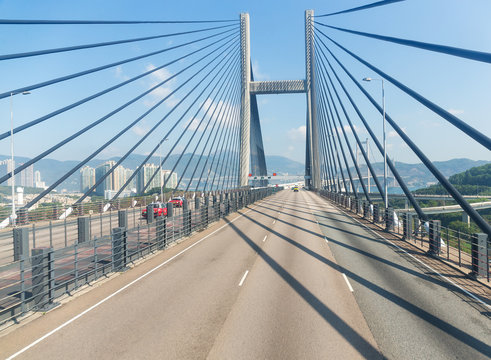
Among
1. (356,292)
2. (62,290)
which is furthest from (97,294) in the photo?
(356,292)

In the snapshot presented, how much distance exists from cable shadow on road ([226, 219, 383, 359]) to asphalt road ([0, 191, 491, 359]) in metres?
0.02

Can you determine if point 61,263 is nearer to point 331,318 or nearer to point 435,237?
point 331,318

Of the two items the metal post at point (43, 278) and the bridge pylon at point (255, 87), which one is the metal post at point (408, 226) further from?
the bridge pylon at point (255, 87)

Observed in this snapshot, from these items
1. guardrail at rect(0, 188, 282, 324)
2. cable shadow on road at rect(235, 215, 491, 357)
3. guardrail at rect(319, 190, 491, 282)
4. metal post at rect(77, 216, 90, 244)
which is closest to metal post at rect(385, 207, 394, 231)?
guardrail at rect(319, 190, 491, 282)

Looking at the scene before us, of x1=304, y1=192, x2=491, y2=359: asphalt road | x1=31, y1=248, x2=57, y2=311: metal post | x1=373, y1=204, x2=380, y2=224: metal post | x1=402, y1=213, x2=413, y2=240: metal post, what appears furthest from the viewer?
x1=373, y1=204, x2=380, y2=224: metal post

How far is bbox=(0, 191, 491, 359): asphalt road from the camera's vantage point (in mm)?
6016

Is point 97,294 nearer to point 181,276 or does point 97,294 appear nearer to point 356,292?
point 181,276

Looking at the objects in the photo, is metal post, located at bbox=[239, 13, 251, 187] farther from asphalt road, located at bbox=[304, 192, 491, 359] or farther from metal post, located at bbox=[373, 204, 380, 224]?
asphalt road, located at bbox=[304, 192, 491, 359]

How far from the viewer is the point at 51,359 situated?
5.81 meters

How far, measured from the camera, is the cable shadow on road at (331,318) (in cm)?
587

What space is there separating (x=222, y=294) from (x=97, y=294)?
3.74m

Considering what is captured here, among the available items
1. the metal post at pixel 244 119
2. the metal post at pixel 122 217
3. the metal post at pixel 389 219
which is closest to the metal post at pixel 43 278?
the metal post at pixel 122 217

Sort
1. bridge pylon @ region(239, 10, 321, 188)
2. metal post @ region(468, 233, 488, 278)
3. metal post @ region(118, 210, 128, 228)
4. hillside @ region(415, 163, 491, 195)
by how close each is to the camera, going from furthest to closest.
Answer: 1. hillside @ region(415, 163, 491, 195)
2. bridge pylon @ region(239, 10, 321, 188)
3. metal post @ region(118, 210, 128, 228)
4. metal post @ region(468, 233, 488, 278)

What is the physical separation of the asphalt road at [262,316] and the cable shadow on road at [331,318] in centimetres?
2
